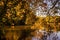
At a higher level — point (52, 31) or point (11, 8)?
point (11, 8)

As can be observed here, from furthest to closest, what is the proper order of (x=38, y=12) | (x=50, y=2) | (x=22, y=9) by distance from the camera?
(x=22, y=9), (x=38, y=12), (x=50, y=2)

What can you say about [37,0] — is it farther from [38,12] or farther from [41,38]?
[41,38]

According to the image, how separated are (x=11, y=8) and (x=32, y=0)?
159 cm

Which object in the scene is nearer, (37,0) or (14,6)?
(37,0)

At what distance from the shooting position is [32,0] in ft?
21.7

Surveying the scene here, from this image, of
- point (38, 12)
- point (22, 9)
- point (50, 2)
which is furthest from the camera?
point (22, 9)

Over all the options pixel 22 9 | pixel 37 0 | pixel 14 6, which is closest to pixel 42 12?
pixel 37 0

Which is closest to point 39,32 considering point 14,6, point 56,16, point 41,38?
point 41,38

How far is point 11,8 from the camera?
7.93 metres

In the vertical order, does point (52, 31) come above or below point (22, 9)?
below

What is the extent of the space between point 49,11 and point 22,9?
182 cm

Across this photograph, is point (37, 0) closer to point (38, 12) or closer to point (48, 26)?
point (38, 12)

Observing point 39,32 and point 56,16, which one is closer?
point 56,16

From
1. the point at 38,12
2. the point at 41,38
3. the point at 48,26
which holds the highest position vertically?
the point at 38,12
